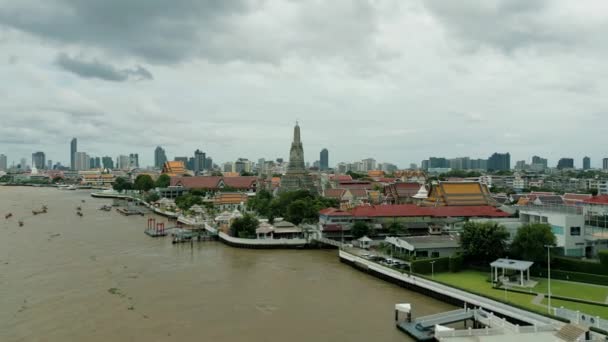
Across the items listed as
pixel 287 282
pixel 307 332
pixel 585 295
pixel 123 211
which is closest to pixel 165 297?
pixel 287 282

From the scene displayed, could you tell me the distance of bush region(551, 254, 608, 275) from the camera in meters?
19.1

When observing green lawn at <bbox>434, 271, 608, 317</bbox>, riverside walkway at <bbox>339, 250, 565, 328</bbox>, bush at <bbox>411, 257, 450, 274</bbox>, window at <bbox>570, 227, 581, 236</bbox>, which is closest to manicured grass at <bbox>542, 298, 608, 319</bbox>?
green lawn at <bbox>434, 271, 608, 317</bbox>

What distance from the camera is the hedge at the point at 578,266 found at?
19156mm

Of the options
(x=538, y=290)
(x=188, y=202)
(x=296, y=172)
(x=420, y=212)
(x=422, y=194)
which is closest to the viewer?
(x=538, y=290)

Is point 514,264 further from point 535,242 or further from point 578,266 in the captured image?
point 578,266

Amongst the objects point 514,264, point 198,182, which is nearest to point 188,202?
point 198,182

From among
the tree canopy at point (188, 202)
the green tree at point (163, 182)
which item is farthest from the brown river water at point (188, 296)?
the green tree at point (163, 182)

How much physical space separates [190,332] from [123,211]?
48049mm

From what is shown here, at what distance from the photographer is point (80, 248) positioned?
1253 inches

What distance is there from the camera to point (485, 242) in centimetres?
2211

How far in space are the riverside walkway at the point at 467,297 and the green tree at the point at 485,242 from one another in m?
3.57

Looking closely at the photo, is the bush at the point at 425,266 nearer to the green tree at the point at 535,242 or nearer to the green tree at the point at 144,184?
the green tree at the point at 535,242

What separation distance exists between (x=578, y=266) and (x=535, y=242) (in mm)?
1834

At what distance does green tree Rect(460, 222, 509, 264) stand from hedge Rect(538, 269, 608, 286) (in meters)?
2.20
